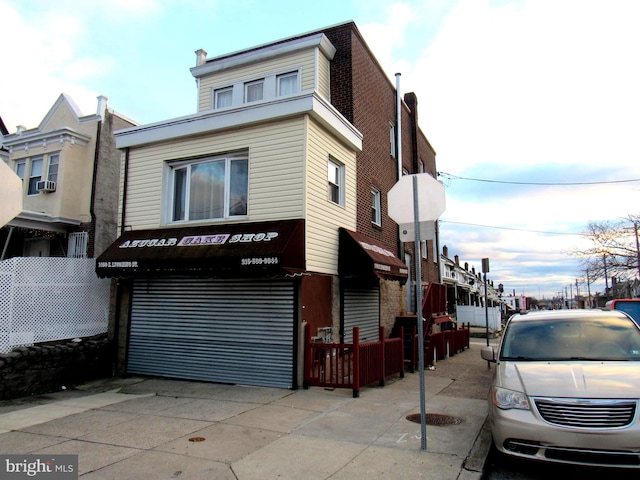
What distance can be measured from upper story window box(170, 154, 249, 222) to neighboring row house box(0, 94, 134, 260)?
6561 millimetres

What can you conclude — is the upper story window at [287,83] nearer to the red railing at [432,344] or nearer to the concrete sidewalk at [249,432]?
the red railing at [432,344]

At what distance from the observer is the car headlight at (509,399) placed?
4.62 metres

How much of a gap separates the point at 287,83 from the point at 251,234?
6.12 m

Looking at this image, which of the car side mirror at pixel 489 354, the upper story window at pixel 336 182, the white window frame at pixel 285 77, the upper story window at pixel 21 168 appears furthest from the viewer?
the upper story window at pixel 21 168

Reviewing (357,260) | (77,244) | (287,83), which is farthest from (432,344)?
(77,244)

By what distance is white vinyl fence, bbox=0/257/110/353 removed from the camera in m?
8.98

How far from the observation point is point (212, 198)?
10406 millimetres

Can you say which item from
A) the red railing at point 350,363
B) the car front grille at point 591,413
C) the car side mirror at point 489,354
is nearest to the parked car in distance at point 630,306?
the red railing at point 350,363

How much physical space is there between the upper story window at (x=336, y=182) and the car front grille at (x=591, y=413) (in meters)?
7.24

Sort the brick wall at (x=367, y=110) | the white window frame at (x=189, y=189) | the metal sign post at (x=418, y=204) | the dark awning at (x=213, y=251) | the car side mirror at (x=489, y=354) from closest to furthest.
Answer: the metal sign post at (x=418, y=204) < the car side mirror at (x=489, y=354) < the dark awning at (x=213, y=251) < the white window frame at (x=189, y=189) < the brick wall at (x=367, y=110)

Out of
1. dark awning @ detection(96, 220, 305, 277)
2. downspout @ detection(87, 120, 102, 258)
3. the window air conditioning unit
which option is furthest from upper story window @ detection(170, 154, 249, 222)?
the window air conditioning unit

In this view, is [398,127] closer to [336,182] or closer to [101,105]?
[336,182]

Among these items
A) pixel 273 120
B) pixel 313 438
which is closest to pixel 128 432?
pixel 313 438

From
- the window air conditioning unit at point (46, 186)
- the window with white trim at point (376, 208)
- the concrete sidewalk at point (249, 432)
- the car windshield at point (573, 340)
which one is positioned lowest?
the concrete sidewalk at point (249, 432)
